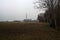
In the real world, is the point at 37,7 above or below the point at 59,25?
above

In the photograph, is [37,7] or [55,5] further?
[37,7]

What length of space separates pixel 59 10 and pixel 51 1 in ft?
8.19

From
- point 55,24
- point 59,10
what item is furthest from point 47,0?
point 55,24

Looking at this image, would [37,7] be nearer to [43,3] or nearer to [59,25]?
[43,3]

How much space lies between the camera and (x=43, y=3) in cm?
3284

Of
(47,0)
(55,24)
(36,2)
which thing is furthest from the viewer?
(36,2)

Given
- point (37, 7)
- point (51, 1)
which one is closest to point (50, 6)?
point (51, 1)

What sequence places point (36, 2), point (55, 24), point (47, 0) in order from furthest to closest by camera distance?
point (36, 2), point (47, 0), point (55, 24)

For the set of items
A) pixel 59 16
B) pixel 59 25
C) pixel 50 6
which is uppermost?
pixel 50 6

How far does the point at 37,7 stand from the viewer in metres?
33.6

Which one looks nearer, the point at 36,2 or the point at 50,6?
the point at 50,6

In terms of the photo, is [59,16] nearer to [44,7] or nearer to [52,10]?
[52,10]

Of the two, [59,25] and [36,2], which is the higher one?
[36,2]

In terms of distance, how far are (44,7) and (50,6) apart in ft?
6.98
